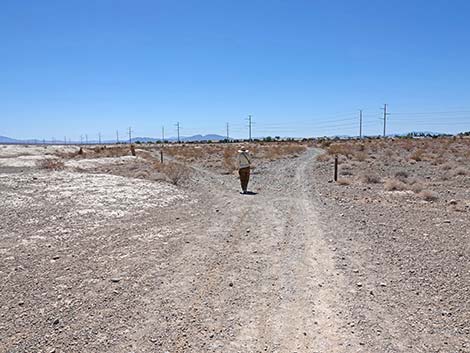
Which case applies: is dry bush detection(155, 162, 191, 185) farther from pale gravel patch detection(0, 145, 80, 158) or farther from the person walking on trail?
pale gravel patch detection(0, 145, 80, 158)

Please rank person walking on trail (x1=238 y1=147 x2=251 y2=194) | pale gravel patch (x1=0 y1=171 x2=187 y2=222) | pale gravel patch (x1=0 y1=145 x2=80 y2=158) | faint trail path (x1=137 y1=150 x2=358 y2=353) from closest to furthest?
faint trail path (x1=137 y1=150 x2=358 y2=353) < pale gravel patch (x1=0 y1=171 x2=187 y2=222) < person walking on trail (x1=238 y1=147 x2=251 y2=194) < pale gravel patch (x1=0 y1=145 x2=80 y2=158)

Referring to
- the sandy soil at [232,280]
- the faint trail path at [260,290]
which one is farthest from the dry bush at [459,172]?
the faint trail path at [260,290]

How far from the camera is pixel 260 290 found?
21.0 feet

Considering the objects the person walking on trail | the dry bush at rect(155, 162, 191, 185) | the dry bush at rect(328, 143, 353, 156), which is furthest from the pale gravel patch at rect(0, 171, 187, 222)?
the dry bush at rect(328, 143, 353, 156)

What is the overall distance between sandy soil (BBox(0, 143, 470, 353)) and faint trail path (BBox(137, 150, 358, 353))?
2 cm

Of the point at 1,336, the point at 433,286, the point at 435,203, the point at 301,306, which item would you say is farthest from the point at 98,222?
the point at 435,203

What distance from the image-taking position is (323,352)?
180 inches

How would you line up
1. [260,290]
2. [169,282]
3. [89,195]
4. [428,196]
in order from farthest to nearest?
[428,196] < [89,195] < [169,282] < [260,290]

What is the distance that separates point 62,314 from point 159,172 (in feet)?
61.3

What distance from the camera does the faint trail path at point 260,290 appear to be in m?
4.87

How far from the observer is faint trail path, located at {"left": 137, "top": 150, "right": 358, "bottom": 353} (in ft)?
16.0

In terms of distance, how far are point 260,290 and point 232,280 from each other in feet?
2.04

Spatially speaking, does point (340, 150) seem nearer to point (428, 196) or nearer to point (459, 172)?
point (459, 172)

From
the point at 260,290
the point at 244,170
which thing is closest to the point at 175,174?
the point at 244,170
